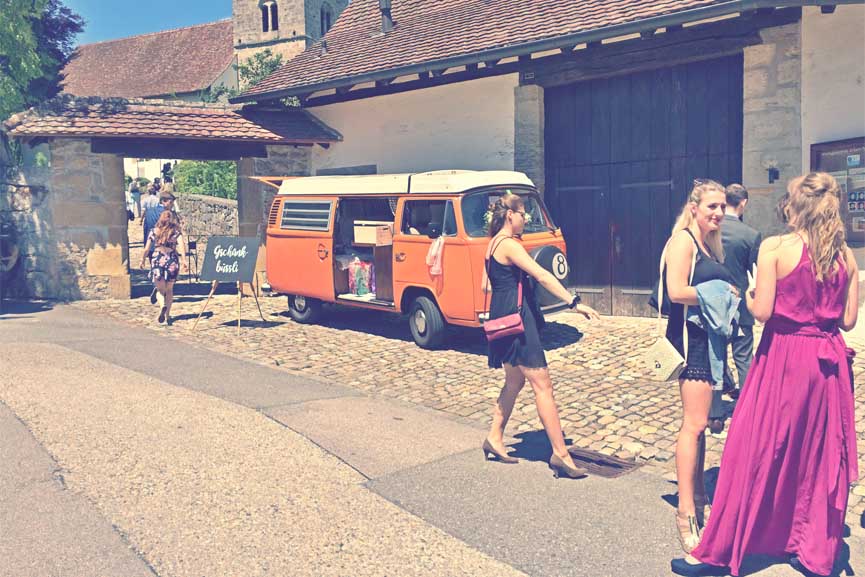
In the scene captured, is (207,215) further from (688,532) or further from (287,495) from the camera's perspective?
(688,532)

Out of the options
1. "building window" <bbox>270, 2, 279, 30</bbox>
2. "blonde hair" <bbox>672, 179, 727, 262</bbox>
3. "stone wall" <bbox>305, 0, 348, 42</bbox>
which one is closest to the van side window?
"blonde hair" <bbox>672, 179, 727, 262</bbox>

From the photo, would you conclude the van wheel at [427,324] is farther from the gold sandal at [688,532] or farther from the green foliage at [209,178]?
the green foliage at [209,178]

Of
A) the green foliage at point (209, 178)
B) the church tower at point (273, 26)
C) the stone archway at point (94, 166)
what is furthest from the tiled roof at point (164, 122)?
the church tower at point (273, 26)

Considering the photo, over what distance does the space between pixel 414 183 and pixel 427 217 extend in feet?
1.43

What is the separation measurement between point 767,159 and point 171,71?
44466 millimetres

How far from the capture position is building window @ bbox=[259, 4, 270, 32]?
47.9m

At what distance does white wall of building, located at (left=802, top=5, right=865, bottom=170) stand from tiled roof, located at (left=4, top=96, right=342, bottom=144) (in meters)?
8.10

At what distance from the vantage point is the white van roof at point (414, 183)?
918cm

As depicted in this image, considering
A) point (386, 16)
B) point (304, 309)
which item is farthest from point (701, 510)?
point (386, 16)

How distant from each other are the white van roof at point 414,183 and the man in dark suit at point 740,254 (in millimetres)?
3301

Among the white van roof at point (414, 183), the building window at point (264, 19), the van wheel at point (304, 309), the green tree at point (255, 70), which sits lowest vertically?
the van wheel at point (304, 309)

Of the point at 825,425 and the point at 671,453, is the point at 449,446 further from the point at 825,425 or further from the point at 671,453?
the point at 825,425

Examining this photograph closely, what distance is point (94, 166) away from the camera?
1341cm

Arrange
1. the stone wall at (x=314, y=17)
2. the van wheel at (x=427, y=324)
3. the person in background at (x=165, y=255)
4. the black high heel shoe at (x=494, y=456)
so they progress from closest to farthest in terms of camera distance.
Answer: the black high heel shoe at (x=494, y=456)
the van wheel at (x=427, y=324)
the person in background at (x=165, y=255)
the stone wall at (x=314, y=17)
